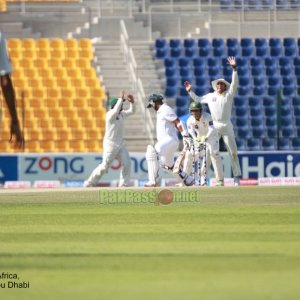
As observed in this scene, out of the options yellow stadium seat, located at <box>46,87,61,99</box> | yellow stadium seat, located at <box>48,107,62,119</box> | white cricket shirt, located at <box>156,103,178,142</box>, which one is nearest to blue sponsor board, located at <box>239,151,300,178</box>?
yellow stadium seat, located at <box>48,107,62,119</box>

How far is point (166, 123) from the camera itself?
22.1 metres

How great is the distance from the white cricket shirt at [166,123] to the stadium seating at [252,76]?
849 centimetres

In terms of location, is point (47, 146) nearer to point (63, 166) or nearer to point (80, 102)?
point (80, 102)

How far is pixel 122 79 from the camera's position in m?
33.2

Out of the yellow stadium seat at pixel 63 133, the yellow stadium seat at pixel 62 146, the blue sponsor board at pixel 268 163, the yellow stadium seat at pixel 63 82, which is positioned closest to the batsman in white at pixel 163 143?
the blue sponsor board at pixel 268 163

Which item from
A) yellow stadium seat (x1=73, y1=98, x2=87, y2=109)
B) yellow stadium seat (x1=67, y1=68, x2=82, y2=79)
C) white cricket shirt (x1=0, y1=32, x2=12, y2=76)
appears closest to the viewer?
→ white cricket shirt (x1=0, y1=32, x2=12, y2=76)

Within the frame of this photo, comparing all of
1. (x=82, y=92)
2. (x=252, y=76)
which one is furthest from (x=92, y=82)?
(x=252, y=76)

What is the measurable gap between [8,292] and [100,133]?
73.3 ft

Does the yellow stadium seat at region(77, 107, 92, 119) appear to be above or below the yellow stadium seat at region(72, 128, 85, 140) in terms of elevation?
above

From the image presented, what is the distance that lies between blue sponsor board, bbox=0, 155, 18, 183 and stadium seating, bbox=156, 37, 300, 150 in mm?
5438

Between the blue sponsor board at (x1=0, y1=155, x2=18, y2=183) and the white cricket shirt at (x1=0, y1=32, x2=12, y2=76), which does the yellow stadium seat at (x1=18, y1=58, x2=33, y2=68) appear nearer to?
the blue sponsor board at (x1=0, y1=155, x2=18, y2=183)

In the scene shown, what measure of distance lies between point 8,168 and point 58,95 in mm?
4971

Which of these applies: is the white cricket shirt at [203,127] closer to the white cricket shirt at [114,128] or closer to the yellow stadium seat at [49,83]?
the white cricket shirt at [114,128]

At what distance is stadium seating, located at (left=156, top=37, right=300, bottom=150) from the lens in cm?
3152
